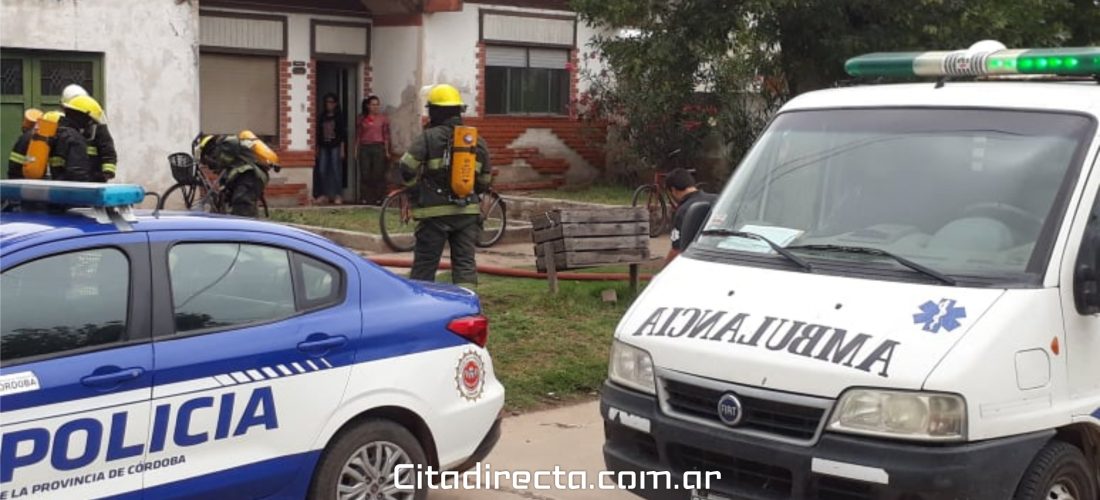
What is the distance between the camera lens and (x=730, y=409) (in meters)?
4.97

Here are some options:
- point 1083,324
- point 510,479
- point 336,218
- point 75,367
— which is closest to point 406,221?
point 336,218

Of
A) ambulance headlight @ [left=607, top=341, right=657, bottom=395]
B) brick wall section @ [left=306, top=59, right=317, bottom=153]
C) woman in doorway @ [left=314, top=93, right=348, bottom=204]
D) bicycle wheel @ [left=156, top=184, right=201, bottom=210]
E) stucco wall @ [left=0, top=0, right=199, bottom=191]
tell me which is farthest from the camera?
woman in doorway @ [left=314, top=93, right=348, bottom=204]

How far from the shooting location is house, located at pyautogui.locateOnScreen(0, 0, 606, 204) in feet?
52.7

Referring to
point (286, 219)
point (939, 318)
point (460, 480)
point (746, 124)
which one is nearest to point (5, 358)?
point (460, 480)

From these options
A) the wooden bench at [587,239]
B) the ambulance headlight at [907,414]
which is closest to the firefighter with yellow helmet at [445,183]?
the wooden bench at [587,239]

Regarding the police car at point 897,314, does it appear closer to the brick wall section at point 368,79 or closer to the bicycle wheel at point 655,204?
the bicycle wheel at point 655,204

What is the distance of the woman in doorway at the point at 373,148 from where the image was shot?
19.3 meters

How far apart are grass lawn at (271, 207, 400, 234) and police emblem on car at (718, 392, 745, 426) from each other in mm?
11404

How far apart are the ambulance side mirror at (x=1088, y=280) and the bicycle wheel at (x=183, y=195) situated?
12959 mm

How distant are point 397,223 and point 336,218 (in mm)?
1960

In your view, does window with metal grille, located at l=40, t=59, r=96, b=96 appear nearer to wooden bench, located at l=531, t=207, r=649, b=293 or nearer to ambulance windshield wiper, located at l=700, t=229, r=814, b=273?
wooden bench, located at l=531, t=207, r=649, b=293

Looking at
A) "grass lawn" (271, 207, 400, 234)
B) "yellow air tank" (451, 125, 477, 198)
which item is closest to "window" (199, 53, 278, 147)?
"grass lawn" (271, 207, 400, 234)

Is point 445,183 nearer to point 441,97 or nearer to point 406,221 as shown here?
point 441,97

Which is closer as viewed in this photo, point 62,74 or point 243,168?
point 243,168
